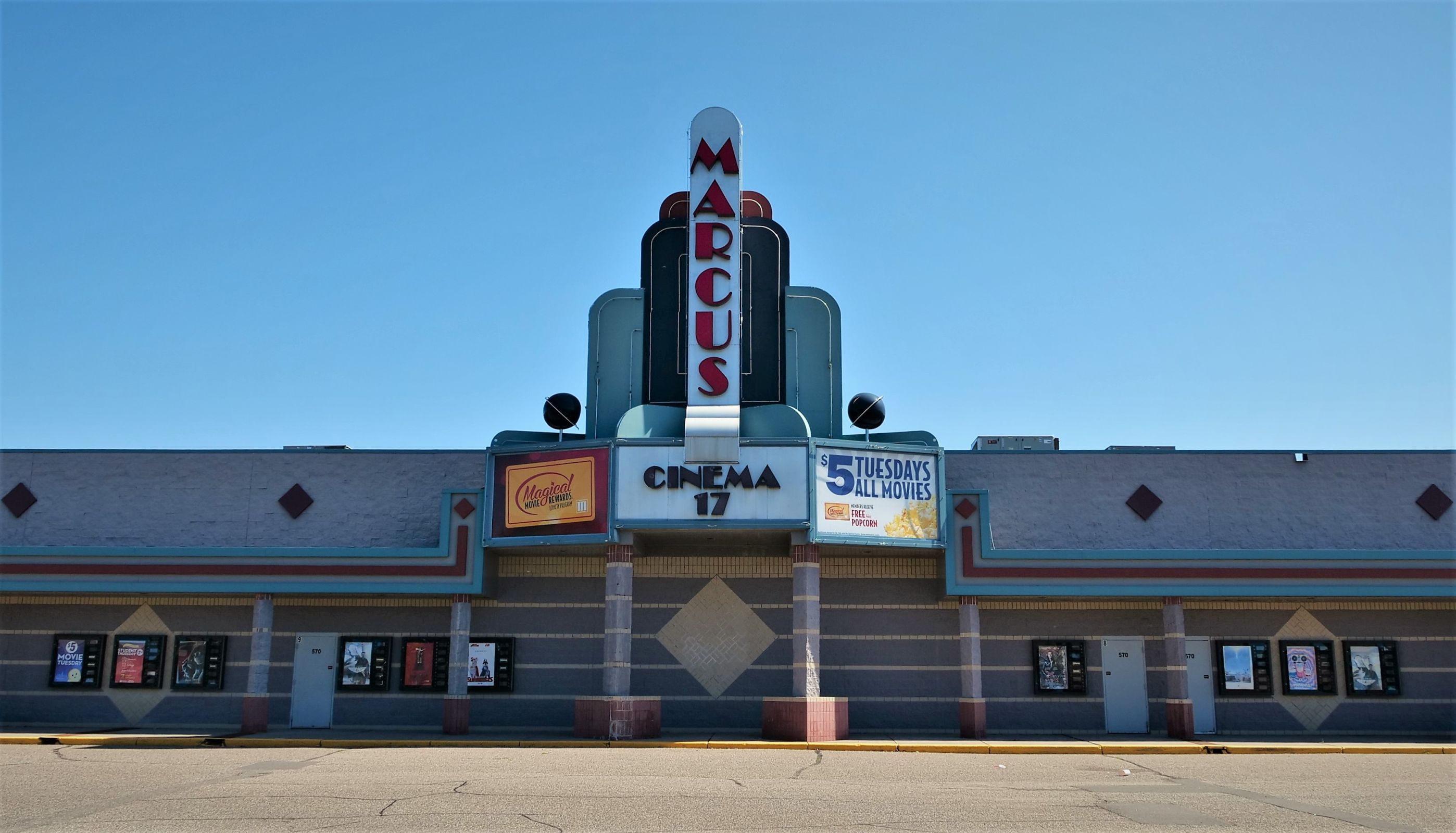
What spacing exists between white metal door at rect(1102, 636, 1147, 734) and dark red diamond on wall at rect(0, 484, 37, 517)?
25144mm

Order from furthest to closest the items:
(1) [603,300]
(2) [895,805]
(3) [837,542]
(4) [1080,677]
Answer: (1) [603,300]
(4) [1080,677]
(3) [837,542]
(2) [895,805]

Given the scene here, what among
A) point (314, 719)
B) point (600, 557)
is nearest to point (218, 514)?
point (314, 719)

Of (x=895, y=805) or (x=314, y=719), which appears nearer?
(x=895, y=805)

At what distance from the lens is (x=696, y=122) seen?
2709 centimetres

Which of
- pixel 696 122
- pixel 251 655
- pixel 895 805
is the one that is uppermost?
pixel 696 122

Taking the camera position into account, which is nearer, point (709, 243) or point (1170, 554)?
point (1170, 554)

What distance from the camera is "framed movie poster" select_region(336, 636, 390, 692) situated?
26906mm

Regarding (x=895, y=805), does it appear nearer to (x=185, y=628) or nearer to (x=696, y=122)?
(x=696, y=122)

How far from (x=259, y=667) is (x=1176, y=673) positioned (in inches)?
774

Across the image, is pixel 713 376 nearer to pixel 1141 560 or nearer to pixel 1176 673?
pixel 1141 560

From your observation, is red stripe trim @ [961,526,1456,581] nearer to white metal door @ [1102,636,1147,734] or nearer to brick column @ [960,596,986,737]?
brick column @ [960,596,986,737]

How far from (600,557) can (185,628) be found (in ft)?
31.3

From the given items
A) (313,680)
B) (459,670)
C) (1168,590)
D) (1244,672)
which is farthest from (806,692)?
(313,680)

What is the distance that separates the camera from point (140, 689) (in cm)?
2706
